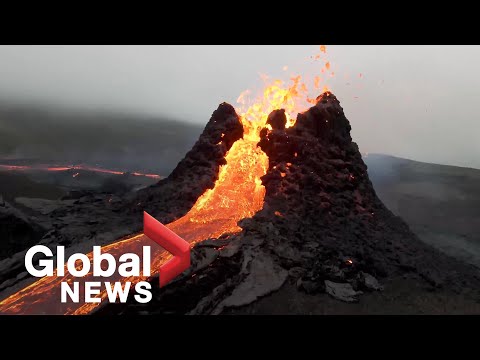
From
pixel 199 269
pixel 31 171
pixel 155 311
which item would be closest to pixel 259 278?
pixel 199 269

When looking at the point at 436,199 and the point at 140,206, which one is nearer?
the point at 140,206

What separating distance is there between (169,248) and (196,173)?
854 centimetres

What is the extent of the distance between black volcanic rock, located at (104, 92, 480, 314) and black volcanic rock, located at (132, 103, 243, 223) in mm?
2526

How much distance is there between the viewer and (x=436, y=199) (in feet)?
168

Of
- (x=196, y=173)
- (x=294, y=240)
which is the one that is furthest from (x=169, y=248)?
(x=196, y=173)

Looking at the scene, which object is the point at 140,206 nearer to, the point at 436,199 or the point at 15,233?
the point at 15,233

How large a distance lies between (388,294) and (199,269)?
8083mm

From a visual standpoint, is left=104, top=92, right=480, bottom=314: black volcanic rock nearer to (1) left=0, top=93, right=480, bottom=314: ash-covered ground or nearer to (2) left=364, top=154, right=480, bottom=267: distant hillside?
(1) left=0, top=93, right=480, bottom=314: ash-covered ground

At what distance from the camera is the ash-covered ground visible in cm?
1473

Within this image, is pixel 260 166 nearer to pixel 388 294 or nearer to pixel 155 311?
pixel 388 294

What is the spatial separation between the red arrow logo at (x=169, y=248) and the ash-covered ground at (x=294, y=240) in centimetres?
38

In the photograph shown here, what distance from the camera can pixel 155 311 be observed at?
1345 centimetres

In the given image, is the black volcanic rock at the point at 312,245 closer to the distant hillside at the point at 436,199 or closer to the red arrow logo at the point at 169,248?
the red arrow logo at the point at 169,248

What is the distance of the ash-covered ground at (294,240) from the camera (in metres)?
14.7
